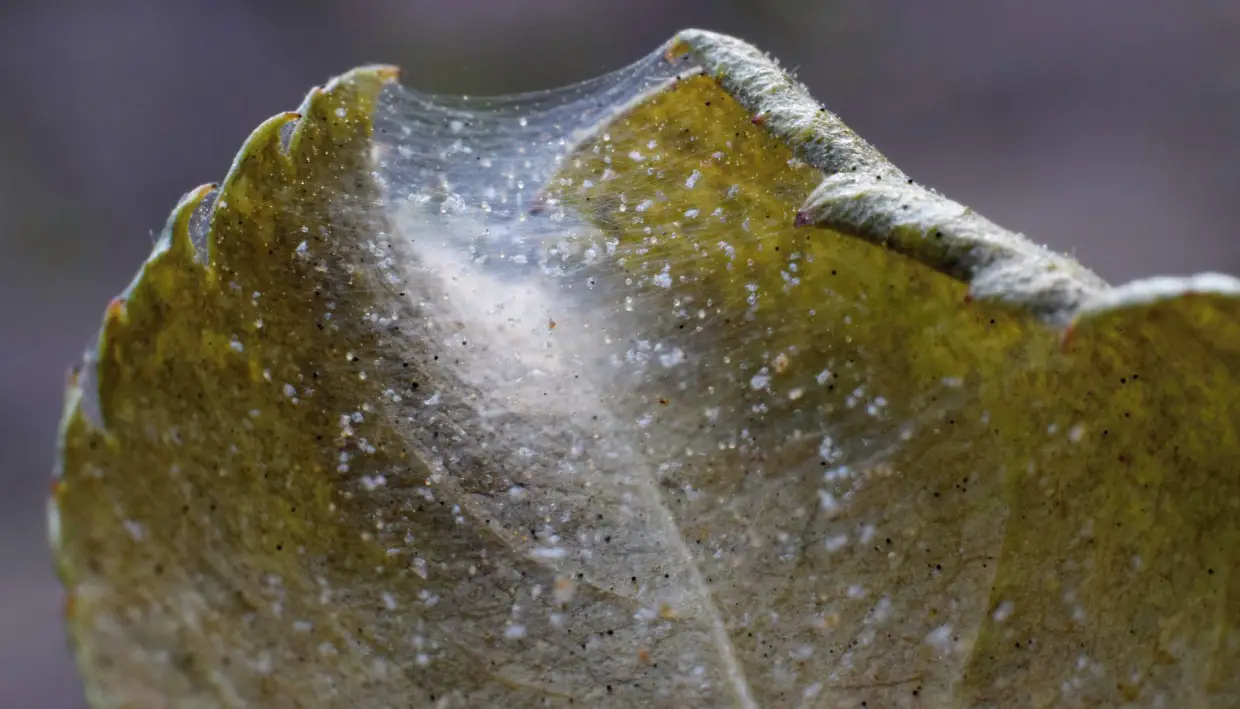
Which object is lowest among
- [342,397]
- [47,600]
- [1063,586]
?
[1063,586]

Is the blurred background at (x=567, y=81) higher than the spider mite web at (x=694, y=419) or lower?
higher

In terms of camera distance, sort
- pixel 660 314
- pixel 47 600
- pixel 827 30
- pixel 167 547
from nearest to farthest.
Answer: pixel 167 547
pixel 660 314
pixel 47 600
pixel 827 30

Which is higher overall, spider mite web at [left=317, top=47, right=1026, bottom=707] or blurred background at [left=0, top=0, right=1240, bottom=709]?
blurred background at [left=0, top=0, right=1240, bottom=709]

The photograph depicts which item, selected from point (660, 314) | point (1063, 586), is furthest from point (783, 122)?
point (1063, 586)

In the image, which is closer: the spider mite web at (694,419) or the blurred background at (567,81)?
the spider mite web at (694,419)

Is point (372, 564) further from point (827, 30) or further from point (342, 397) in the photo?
point (827, 30)
